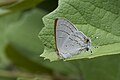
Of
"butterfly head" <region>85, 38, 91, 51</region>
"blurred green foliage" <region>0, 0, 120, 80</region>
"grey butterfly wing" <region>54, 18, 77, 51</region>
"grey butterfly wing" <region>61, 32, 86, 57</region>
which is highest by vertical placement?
"blurred green foliage" <region>0, 0, 120, 80</region>

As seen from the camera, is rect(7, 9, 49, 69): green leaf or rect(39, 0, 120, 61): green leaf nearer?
rect(39, 0, 120, 61): green leaf

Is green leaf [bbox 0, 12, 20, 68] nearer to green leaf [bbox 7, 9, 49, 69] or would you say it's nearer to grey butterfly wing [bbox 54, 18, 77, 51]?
green leaf [bbox 7, 9, 49, 69]

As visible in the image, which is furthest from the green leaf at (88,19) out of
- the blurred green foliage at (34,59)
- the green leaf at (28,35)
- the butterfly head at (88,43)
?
the green leaf at (28,35)

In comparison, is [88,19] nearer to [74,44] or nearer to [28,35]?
[74,44]

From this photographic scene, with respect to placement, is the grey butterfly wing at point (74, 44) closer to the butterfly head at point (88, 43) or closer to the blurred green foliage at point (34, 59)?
the butterfly head at point (88, 43)

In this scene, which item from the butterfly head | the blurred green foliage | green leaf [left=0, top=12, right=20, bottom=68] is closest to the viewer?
the butterfly head

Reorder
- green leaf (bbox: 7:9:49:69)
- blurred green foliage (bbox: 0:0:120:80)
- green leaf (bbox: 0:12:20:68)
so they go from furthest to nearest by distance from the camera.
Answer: green leaf (bbox: 0:12:20:68), green leaf (bbox: 7:9:49:69), blurred green foliage (bbox: 0:0:120:80)

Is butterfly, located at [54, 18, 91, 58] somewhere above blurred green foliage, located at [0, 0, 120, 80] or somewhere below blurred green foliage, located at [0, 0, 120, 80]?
below

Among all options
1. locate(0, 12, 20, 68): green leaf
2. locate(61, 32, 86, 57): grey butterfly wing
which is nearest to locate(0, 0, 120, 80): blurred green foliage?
locate(0, 12, 20, 68): green leaf
